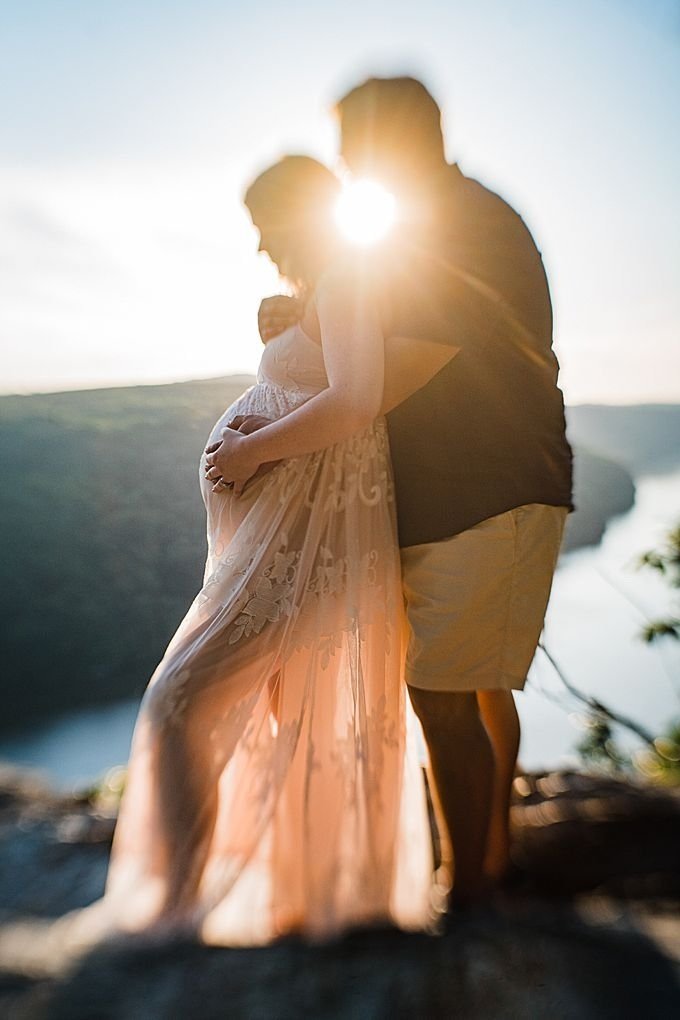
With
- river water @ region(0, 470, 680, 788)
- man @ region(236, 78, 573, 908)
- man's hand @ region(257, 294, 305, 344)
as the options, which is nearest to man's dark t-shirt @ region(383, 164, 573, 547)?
man @ region(236, 78, 573, 908)

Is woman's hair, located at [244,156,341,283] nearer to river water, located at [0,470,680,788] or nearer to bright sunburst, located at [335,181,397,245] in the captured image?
bright sunburst, located at [335,181,397,245]

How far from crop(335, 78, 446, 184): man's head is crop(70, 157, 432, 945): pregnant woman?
0.35 feet

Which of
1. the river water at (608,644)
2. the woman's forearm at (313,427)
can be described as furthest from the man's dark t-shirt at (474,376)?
the river water at (608,644)

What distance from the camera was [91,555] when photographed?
20.5 ft

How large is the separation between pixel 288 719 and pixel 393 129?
117 centimetres

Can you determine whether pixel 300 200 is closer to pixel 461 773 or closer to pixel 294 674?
pixel 294 674

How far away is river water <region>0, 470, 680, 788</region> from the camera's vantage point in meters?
2.45

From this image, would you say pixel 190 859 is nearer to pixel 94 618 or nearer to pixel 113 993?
pixel 113 993

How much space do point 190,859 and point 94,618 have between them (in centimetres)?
525

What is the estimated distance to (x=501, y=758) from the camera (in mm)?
1590

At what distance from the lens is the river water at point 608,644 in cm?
245

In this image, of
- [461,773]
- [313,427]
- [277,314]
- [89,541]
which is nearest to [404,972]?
[461,773]

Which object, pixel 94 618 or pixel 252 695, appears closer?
pixel 252 695

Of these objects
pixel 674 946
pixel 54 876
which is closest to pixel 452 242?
pixel 674 946
